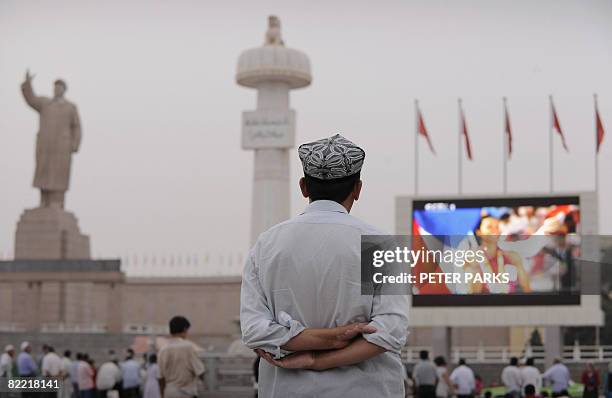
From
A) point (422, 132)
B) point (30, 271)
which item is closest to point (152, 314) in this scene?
point (30, 271)

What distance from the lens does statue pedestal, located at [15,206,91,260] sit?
109ft

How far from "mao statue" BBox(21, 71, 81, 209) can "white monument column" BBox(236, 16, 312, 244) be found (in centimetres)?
Result: 546

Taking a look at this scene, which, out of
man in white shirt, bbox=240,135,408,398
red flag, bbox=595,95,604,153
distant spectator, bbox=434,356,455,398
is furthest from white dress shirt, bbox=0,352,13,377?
red flag, bbox=595,95,604,153

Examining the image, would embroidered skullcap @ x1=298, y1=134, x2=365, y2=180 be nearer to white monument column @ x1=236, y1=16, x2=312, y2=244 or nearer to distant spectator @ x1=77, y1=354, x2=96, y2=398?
distant spectator @ x1=77, y1=354, x2=96, y2=398

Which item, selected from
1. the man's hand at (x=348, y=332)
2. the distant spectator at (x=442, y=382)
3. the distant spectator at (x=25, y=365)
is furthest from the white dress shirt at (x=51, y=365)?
the man's hand at (x=348, y=332)

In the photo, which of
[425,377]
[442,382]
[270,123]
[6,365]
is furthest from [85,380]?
[270,123]

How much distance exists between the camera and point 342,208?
2.85 meters

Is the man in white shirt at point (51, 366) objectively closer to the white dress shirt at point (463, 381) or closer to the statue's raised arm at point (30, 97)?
the white dress shirt at point (463, 381)

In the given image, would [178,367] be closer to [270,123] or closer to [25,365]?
[25,365]

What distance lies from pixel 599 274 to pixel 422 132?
86.4 feet

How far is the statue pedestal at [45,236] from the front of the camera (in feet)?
109

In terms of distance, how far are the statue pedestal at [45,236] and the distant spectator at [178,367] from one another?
26.2 m

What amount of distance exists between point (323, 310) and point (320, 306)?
0.01 meters

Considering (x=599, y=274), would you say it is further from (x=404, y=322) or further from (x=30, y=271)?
(x=30, y=271)
